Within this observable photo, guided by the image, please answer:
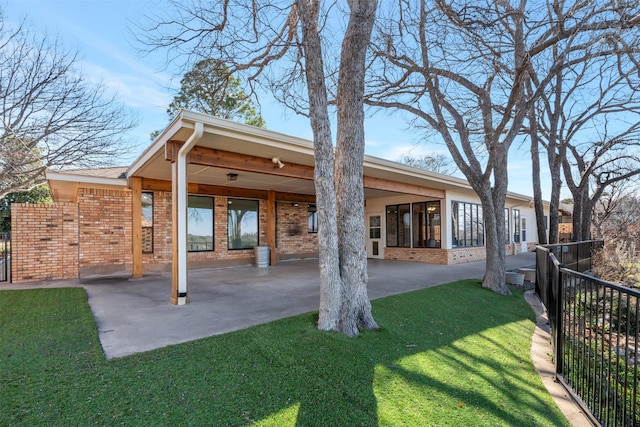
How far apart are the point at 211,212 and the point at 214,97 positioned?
11.7ft

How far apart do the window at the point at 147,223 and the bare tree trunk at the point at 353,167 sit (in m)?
7.35

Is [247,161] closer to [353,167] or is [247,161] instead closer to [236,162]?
[236,162]

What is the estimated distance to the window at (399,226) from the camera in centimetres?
1309

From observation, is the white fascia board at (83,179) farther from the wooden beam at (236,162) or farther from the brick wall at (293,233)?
the brick wall at (293,233)

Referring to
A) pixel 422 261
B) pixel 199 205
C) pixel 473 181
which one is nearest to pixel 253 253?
pixel 199 205

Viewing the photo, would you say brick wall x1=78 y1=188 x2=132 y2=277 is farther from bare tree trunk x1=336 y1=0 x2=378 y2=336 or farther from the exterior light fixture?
bare tree trunk x1=336 y1=0 x2=378 y2=336

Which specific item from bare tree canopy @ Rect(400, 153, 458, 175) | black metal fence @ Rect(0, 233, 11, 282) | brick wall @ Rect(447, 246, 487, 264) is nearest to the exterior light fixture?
black metal fence @ Rect(0, 233, 11, 282)

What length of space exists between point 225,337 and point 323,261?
1.45m

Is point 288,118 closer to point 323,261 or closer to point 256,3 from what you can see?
point 256,3

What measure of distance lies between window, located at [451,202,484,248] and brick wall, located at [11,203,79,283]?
40.5ft

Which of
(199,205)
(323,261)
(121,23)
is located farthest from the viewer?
(199,205)

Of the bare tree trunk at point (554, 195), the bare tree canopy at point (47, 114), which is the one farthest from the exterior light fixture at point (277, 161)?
the bare tree trunk at point (554, 195)

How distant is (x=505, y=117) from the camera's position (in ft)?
21.6

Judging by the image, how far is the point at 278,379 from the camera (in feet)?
9.34
